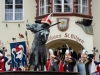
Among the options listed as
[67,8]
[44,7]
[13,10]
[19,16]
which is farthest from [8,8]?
[67,8]

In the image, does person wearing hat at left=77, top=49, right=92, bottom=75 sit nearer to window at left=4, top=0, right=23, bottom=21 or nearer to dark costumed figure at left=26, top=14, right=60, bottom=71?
dark costumed figure at left=26, top=14, right=60, bottom=71

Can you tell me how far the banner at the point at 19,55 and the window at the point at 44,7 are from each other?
10.2m

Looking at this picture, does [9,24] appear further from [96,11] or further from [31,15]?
[96,11]

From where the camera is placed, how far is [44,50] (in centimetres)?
1448

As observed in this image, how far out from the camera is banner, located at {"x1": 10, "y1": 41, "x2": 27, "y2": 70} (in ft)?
57.2

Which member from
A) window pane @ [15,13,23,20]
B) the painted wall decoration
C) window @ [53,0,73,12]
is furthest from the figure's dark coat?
window pane @ [15,13,23,20]

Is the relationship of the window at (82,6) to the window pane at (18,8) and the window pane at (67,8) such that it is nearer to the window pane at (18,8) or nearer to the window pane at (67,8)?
the window pane at (67,8)

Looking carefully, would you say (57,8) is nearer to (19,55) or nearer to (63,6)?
(63,6)

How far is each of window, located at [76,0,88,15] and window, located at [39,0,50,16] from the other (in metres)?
1.64

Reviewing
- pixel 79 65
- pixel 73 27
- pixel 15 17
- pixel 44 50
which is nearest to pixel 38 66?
pixel 44 50

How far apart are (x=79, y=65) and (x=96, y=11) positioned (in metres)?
11.8

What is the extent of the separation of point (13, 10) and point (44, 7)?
203 centimetres

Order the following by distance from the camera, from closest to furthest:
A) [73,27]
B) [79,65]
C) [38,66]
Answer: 1. [38,66]
2. [79,65]
3. [73,27]

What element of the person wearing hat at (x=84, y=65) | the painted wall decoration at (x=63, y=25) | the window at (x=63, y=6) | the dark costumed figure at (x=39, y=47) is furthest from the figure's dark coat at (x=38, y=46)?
the window at (x=63, y=6)
